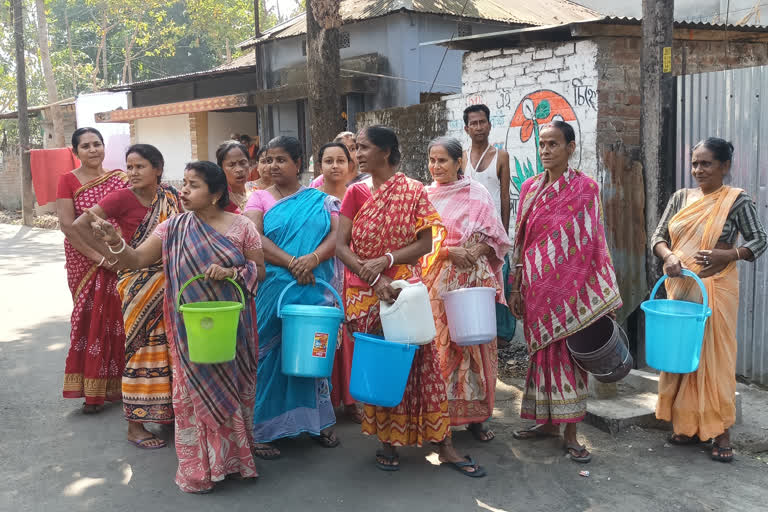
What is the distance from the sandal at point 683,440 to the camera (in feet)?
14.0

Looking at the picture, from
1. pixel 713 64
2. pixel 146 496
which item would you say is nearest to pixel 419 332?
pixel 146 496

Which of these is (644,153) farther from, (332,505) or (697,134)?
(332,505)

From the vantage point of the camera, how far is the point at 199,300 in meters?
3.60

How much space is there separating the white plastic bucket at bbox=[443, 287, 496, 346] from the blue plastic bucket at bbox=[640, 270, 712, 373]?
82 cm

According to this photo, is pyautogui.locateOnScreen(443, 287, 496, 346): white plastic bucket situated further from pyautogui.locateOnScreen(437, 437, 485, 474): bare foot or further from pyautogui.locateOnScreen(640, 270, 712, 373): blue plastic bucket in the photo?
pyautogui.locateOnScreen(640, 270, 712, 373): blue plastic bucket

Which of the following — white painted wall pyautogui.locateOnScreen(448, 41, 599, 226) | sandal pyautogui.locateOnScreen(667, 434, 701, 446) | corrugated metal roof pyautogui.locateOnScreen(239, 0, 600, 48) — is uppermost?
corrugated metal roof pyautogui.locateOnScreen(239, 0, 600, 48)

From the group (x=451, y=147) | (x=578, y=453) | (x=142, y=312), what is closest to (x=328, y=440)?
(x=142, y=312)

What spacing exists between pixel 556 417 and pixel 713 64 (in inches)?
166

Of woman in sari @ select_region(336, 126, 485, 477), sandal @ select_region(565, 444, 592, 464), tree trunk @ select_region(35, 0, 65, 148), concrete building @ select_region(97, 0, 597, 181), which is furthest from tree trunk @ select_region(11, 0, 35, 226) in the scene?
sandal @ select_region(565, 444, 592, 464)

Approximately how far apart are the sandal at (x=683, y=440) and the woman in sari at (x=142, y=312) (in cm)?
299

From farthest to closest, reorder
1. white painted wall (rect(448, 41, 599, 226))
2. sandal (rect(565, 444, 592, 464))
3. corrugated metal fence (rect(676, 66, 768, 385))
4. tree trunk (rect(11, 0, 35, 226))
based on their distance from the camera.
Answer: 1. tree trunk (rect(11, 0, 35, 226))
2. white painted wall (rect(448, 41, 599, 226))
3. corrugated metal fence (rect(676, 66, 768, 385))
4. sandal (rect(565, 444, 592, 464))

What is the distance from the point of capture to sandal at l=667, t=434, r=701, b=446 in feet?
14.0

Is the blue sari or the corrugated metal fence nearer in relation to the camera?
the blue sari

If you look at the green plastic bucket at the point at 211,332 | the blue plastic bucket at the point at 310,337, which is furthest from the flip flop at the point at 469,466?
the green plastic bucket at the point at 211,332
